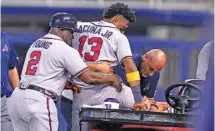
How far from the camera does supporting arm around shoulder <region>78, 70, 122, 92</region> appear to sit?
6742 mm

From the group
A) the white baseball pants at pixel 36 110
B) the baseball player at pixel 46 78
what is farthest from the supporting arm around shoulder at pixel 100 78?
the white baseball pants at pixel 36 110

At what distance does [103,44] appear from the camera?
287 inches

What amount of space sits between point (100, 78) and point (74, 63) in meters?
0.33

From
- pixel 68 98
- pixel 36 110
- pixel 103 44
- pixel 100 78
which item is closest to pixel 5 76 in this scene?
pixel 68 98

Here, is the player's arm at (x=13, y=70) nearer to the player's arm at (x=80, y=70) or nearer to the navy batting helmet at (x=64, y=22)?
the navy batting helmet at (x=64, y=22)

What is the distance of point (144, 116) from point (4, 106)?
2286 mm

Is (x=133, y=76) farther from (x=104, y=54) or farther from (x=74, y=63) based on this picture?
(x=74, y=63)

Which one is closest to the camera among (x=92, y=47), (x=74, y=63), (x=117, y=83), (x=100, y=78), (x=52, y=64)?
(x=74, y=63)

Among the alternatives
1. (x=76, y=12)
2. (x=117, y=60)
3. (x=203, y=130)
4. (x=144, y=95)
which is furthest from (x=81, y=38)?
(x=76, y=12)

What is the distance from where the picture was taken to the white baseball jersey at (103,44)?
7.27 m

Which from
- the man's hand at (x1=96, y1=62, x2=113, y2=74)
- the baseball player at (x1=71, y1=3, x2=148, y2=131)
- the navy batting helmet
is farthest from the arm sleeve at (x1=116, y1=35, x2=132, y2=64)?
the navy batting helmet

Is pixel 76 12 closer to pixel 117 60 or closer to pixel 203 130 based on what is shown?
pixel 117 60

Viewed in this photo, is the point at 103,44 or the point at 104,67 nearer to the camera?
the point at 104,67

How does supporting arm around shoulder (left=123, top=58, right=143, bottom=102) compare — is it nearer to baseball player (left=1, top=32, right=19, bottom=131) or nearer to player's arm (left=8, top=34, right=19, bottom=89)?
baseball player (left=1, top=32, right=19, bottom=131)
